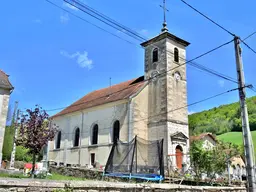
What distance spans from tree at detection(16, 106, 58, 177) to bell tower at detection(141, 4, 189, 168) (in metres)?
12.8

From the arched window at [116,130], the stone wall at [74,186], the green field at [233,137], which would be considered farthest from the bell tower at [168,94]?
the green field at [233,137]

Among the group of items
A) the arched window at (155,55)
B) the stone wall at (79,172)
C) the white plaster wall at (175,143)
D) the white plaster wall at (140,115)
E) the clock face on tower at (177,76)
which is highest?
the arched window at (155,55)

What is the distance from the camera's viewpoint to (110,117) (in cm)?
3088

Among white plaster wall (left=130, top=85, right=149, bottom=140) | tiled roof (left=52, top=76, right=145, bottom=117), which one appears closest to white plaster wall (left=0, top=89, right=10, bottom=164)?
tiled roof (left=52, top=76, right=145, bottom=117)

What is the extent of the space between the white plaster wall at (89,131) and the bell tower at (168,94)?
3516 millimetres

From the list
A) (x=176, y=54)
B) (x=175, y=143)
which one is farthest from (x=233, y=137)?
(x=175, y=143)

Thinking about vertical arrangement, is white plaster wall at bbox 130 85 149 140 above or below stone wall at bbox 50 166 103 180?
above

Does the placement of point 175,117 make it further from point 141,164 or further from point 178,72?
point 141,164

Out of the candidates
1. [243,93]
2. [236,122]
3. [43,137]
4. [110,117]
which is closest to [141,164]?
[243,93]

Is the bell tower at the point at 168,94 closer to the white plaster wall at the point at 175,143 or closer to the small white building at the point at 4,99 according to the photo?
the white plaster wall at the point at 175,143

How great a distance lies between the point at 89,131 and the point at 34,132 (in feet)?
51.2

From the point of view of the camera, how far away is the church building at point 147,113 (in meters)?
28.2

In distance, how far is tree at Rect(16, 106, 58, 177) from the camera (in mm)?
17469

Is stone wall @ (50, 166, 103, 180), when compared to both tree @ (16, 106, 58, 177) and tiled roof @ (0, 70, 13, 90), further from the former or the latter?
tiled roof @ (0, 70, 13, 90)
